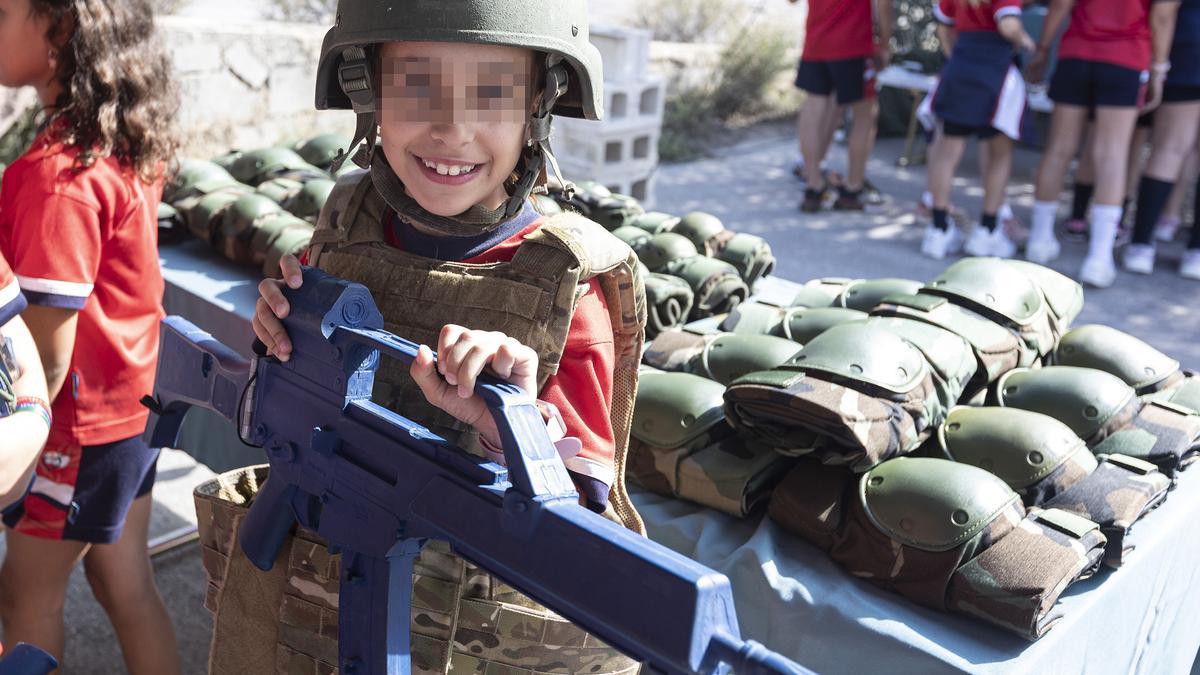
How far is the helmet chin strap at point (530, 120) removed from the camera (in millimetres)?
1442

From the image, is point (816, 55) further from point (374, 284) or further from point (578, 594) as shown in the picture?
point (578, 594)

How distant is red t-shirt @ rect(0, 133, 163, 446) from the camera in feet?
6.69

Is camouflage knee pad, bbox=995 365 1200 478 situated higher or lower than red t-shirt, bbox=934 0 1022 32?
lower

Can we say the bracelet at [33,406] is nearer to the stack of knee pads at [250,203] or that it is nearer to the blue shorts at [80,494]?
the blue shorts at [80,494]

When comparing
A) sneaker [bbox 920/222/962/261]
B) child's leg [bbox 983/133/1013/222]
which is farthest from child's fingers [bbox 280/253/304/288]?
sneaker [bbox 920/222/962/261]

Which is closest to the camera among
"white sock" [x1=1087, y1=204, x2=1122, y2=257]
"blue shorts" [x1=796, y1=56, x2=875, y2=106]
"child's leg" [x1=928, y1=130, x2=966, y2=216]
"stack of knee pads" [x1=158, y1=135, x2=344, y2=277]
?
"stack of knee pads" [x1=158, y1=135, x2=344, y2=277]

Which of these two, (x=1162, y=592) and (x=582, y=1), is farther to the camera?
(x=1162, y=592)

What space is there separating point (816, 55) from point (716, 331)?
15.4 feet

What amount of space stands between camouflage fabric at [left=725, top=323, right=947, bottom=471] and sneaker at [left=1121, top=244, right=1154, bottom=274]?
4.77 metres

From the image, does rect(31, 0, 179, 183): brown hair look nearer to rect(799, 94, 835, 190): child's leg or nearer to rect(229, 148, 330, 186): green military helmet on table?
rect(229, 148, 330, 186): green military helmet on table

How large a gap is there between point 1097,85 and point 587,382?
540 centimetres

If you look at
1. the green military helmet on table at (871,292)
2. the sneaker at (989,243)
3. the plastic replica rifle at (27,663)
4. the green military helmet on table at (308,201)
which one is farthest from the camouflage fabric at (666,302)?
the sneaker at (989,243)

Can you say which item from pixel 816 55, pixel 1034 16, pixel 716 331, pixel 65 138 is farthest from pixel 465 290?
pixel 1034 16

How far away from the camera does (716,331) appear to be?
2.95 meters
